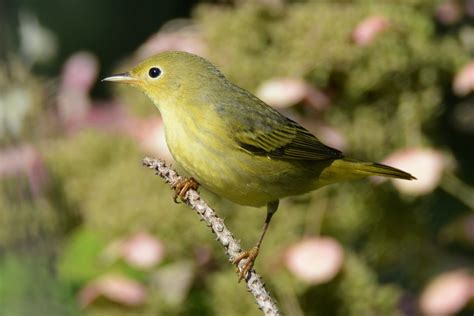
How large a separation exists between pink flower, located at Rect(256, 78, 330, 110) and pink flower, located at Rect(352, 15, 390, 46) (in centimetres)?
18

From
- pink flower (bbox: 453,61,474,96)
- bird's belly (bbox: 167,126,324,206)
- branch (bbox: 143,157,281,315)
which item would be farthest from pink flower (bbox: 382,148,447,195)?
branch (bbox: 143,157,281,315)

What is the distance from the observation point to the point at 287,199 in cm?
294

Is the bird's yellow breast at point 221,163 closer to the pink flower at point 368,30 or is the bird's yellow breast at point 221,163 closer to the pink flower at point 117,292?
the pink flower at point 368,30

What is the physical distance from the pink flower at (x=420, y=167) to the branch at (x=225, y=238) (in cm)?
101

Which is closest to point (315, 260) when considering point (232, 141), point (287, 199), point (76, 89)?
point (287, 199)

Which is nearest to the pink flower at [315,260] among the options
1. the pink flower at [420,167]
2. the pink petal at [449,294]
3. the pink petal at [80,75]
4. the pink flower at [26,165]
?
the pink flower at [420,167]

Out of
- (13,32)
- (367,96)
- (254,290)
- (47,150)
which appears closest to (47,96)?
(47,150)

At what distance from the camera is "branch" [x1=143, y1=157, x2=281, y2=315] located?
1645 mm

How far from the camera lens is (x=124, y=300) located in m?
2.91

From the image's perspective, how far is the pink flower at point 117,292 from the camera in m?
2.91

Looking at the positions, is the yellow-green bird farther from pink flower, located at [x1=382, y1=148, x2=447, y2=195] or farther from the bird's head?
pink flower, located at [x1=382, y1=148, x2=447, y2=195]

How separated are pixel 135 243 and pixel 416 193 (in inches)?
30.4

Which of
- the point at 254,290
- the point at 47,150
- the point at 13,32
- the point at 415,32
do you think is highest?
the point at 13,32

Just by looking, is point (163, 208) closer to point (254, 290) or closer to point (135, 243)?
point (135, 243)
